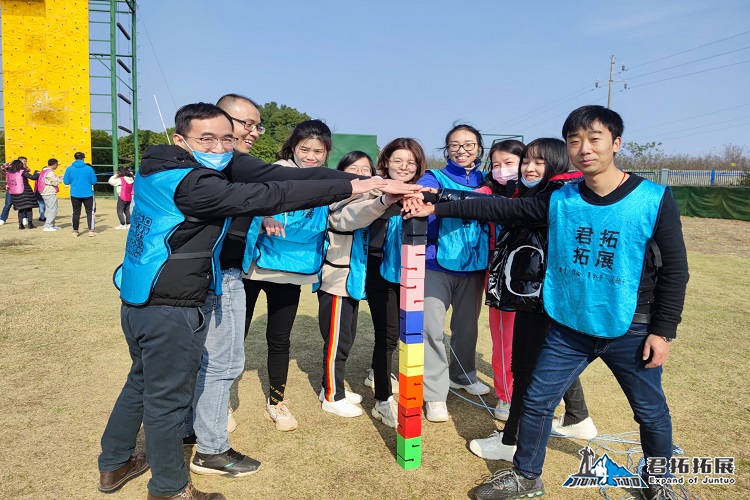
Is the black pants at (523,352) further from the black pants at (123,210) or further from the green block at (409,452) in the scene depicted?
the black pants at (123,210)

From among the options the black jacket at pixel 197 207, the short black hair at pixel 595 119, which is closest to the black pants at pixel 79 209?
the black jacket at pixel 197 207

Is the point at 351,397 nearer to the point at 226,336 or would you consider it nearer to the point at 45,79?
the point at 226,336

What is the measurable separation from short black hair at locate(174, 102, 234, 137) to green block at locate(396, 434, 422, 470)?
6.51 feet

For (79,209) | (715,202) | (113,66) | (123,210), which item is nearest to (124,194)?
(123,210)

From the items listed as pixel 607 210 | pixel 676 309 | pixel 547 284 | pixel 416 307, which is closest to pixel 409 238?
pixel 416 307

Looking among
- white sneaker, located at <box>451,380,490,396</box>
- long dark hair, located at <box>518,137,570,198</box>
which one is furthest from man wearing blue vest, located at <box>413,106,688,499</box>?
white sneaker, located at <box>451,380,490,396</box>

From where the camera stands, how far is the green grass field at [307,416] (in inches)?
104

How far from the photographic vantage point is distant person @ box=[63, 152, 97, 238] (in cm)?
1141

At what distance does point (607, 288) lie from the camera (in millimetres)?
2236

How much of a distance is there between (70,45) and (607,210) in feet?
84.5

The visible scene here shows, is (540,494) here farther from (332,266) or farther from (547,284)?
(332,266)

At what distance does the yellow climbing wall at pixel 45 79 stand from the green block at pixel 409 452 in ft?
75.9

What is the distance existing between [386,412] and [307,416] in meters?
0.55

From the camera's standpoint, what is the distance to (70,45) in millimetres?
21703
